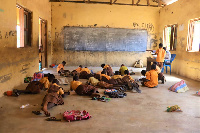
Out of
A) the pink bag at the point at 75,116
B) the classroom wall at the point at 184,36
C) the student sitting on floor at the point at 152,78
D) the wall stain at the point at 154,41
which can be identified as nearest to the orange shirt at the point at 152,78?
the student sitting on floor at the point at 152,78

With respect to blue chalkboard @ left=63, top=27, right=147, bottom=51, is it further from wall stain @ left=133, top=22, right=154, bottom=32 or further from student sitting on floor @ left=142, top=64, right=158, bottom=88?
student sitting on floor @ left=142, top=64, right=158, bottom=88

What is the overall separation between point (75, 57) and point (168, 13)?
5.08 meters

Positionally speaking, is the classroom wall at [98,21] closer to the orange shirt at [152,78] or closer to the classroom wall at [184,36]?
the classroom wall at [184,36]

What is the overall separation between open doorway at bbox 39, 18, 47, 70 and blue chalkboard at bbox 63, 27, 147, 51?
4.27 ft

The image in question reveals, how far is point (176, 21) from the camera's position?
859 centimetres

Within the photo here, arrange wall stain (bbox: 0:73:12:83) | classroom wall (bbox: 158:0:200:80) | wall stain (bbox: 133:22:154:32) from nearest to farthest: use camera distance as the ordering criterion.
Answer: wall stain (bbox: 0:73:12:83)
classroom wall (bbox: 158:0:200:80)
wall stain (bbox: 133:22:154:32)

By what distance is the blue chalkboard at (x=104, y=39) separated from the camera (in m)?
10.2

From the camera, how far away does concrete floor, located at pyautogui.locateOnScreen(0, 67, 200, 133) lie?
276 cm

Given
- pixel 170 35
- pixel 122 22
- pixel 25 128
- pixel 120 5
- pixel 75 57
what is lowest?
pixel 25 128

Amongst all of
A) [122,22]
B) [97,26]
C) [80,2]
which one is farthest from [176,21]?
[80,2]

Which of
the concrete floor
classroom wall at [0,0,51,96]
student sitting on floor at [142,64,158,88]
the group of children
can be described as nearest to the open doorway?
classroom wall at [0,0,51,96]

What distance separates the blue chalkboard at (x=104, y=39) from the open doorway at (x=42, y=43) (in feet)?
4.27

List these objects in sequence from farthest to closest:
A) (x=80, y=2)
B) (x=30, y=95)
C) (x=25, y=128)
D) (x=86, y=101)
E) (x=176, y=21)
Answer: (x=80, y=2) → (x=176, y=21) → (x=30, y=95) → (x=86, y=101) → (x=25, y=128)

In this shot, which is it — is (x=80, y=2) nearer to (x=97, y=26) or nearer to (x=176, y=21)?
(x=97, y=26)
